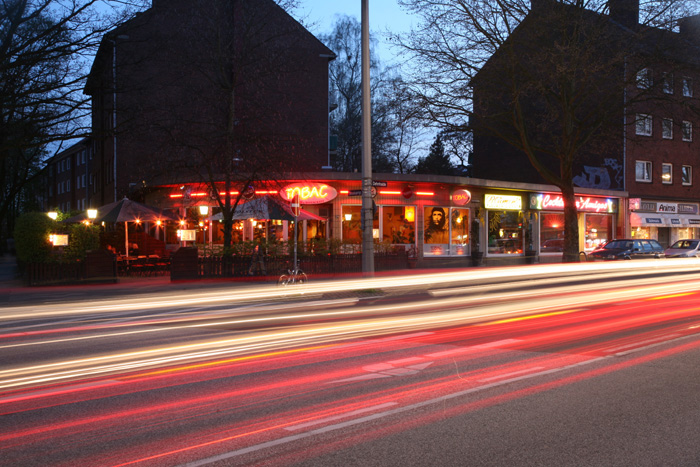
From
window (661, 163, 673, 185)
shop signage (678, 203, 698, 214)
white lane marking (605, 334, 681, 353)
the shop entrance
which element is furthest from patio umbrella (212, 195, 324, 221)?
shop signage (678, 203, 698, 214)

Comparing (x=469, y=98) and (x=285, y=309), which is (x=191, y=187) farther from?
(x=285, y=309)

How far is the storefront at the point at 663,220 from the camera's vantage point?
1604 inches

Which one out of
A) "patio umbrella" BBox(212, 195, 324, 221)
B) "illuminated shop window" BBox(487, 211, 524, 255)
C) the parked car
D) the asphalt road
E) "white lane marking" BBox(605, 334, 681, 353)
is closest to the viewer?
the asphalt road

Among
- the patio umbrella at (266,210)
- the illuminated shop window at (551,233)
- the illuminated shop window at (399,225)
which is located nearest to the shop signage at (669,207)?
the illuminated shop window at (551,233)

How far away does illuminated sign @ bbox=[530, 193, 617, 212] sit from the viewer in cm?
3553

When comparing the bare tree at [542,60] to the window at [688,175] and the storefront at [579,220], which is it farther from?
the window at [688,175]

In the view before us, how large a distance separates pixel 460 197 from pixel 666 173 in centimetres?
2177

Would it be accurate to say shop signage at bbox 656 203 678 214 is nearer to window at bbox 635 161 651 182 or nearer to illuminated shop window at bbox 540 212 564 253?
window at bbox 635 161 651 182

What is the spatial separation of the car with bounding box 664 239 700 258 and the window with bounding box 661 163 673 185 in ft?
41.3

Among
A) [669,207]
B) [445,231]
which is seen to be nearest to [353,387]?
[445,231]

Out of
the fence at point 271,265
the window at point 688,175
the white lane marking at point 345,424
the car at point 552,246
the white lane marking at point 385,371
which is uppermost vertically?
the window at point 688,175

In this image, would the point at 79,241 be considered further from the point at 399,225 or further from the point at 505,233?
the point at 505,233

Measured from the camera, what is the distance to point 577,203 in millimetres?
37219

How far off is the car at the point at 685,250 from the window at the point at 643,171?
1076 centimetres
